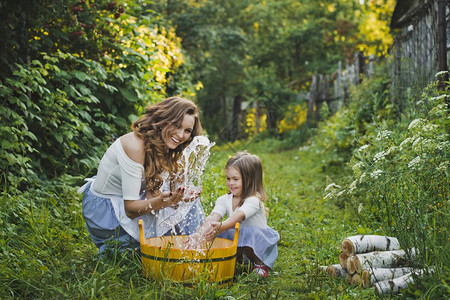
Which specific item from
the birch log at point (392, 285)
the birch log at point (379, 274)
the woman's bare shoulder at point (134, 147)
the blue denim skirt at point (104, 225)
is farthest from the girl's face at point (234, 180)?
the birch log at point (392, 285)

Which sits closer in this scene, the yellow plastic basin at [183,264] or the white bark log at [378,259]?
the yellow plastic basin at [183,264]

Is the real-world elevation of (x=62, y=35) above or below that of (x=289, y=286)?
above

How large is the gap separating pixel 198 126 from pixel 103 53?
8.04 feet

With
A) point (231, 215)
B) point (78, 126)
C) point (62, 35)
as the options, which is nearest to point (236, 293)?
point (231, 215)

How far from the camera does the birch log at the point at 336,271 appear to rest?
115 inches

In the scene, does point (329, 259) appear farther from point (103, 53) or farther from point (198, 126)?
point (103, 53)

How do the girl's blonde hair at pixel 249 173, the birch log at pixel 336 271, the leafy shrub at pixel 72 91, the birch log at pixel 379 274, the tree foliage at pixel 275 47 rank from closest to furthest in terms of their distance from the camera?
the birch log at pixel 379 274
the birch log at pixel 336 271
the girl's blonde hair at pixel 249 173
the leafy shrub at pixel 72 91
the tree foliage at pixel 275 47

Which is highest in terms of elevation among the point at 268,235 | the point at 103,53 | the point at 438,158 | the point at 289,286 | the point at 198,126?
the point at 103,53

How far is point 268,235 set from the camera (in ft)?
10.6

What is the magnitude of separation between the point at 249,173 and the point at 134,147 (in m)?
0.83

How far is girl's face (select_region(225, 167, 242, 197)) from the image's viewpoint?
3326 mm

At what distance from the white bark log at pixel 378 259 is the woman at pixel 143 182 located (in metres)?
1.13

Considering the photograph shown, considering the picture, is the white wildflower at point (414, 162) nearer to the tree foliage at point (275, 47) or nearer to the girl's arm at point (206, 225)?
the girl's arm at point (206, 225)

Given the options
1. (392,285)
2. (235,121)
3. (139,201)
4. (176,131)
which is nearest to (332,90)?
(235,121)
